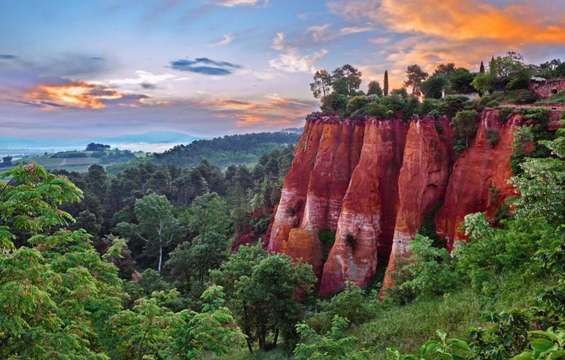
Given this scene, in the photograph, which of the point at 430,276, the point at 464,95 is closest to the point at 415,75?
the point at 464,95

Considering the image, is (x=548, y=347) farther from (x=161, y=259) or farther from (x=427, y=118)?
(x=161, y=259)

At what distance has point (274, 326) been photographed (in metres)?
21.0

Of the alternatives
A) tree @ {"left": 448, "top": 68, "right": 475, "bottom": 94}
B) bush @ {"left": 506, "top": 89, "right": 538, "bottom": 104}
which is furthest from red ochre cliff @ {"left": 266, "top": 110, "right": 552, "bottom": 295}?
tree @ {"left": 448, "top": 68, "right": 475, "bottom": 94}

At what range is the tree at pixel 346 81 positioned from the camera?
157 ft

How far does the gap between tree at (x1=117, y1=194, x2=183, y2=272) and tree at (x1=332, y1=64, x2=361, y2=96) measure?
89.5ft

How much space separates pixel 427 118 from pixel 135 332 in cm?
2385

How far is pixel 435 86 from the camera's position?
132ft

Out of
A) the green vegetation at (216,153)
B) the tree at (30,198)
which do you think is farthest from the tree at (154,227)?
the green vegetation at (216,153)

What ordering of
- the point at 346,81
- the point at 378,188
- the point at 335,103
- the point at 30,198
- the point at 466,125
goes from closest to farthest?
the point at 30,198 < the point at 466,125 < the point at 378,188 < the point at 335,103 < the point at 346,81

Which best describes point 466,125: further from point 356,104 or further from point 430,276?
point 430,276

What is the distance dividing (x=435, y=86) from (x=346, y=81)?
1169 centimetres

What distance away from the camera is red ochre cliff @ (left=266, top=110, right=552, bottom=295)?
2528 cm

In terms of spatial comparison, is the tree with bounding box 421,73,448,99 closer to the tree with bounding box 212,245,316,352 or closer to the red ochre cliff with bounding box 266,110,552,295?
the red ochre cliff with bounding box 266,110,552,295

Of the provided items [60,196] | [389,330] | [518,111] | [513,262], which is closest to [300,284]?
[389,330]
